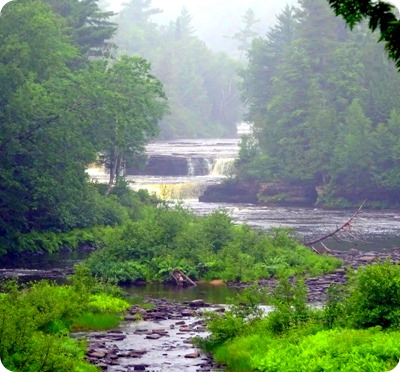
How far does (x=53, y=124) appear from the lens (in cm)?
4903

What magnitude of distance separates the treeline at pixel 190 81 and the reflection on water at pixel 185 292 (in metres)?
78.0

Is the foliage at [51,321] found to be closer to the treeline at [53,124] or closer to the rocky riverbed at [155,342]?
the rocky riverbed at [155,342]

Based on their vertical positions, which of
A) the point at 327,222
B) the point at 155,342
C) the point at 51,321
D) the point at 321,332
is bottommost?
the point at 155,342

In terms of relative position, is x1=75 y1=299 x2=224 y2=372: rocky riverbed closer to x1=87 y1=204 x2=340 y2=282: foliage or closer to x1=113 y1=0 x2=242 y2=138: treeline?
x1=87 y1=204 x2=340 y2=282: foliage

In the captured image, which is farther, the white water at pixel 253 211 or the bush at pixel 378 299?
the white water at pixel 253 211

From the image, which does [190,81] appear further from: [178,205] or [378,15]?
[378,15]

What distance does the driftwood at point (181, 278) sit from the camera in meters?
37.4

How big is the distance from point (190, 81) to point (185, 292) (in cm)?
Result: 10317

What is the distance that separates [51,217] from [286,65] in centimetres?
4514

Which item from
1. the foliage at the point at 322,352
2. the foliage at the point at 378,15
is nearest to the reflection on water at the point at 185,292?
the foliage at the point at 322,352

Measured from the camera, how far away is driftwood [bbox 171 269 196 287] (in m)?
37.4

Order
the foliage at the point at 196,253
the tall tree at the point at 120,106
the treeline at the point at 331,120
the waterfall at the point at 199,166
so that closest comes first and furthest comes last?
the foliage at the point at 196,253, the tall tree at the point at 120,106, the treeline at the point at 331,120, the waterfall at the point at 199,166

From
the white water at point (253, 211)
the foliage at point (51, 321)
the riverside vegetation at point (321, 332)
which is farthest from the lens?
the white water at point (253, 211)

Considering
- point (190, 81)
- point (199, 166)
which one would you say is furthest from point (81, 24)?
point (190, 81)
